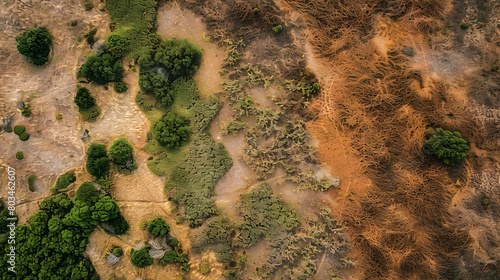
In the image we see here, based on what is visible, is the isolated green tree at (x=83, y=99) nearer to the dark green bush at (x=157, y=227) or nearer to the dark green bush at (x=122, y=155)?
the dark green bush at (x=122, y=155)

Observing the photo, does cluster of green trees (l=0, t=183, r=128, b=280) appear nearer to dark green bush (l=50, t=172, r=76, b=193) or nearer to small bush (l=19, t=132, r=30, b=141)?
dark green bush (l=50, t=172, r=76, b=193)

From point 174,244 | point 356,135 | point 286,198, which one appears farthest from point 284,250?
point 356,135

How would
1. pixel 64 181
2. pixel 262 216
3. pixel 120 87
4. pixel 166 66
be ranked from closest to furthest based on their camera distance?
1. pixel 64 181
2. pixel 166 66
3. pixel 262 216
4. pixel 120 87

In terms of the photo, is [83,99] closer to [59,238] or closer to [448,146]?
[59,238]

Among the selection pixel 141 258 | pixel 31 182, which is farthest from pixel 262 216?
pixel 31 182

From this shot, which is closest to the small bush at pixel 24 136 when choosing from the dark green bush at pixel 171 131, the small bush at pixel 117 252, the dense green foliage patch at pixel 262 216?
the dark green bush at pixel 171 131

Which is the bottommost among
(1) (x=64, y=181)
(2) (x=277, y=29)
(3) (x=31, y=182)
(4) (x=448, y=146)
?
(3) (x=31, y=182)

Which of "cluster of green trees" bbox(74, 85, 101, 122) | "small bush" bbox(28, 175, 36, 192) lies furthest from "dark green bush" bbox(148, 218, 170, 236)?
"small bush" bbox(28, 175, 36, 192)

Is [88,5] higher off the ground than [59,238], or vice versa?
[88,5]
